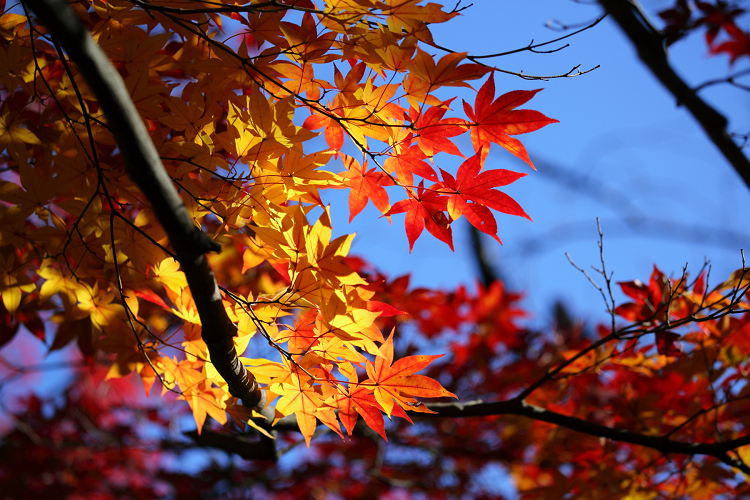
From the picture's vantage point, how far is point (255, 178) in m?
0.92

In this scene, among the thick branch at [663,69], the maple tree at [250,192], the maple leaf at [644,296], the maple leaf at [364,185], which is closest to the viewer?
the maple tree at [250,192]

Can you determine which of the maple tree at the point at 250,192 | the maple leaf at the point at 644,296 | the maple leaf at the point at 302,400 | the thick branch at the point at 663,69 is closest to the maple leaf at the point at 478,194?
the maple tree at the point at 250,192

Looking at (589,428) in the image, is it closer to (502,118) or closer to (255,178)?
(502,118)

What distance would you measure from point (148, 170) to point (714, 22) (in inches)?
99.5

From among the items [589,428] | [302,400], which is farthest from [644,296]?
[302,400]

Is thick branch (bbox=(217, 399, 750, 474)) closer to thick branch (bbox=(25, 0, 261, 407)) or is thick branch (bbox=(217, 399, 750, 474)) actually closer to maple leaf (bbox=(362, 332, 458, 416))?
maple leaf (bbox=(362, 332, 458, 416))

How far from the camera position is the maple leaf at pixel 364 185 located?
1.01 metres

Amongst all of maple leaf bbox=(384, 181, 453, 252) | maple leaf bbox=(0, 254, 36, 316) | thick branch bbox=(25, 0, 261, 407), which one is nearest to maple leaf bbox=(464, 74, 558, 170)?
maple leaf bbox=(384, 181, 453, 252)

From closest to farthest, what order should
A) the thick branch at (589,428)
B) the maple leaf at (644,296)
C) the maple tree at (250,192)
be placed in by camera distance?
the maple tree at (250,192), the thick branch at (589,428), the maple leaf at (644,296)

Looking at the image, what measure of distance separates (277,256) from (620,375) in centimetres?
140

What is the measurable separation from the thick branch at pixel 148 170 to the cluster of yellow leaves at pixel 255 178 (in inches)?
4.2

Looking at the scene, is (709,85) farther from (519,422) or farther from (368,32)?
(519,422)

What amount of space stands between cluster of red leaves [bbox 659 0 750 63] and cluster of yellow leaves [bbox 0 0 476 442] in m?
1.32

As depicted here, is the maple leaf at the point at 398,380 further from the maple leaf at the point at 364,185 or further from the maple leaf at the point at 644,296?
the maple leaf at the point at 644,296
